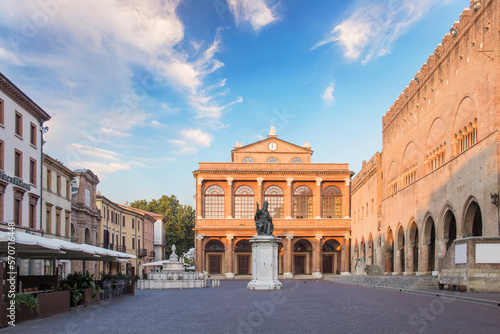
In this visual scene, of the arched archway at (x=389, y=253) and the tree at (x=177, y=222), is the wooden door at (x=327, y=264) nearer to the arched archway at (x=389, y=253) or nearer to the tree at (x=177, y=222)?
the arched archway at (x=389, y=253)

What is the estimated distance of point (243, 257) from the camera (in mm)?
65250

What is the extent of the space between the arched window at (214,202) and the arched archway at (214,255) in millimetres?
3642

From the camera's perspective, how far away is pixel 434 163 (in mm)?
36125

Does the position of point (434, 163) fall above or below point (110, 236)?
above

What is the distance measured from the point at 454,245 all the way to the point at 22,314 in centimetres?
1722

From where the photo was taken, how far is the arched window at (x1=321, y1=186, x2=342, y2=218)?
64000mm

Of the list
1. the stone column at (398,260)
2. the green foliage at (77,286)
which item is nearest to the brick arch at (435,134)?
the stone column at (398,260)

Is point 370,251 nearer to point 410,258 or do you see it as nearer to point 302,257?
point 302,257

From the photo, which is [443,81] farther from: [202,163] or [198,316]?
[202,163]

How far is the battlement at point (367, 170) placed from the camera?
5300 cm

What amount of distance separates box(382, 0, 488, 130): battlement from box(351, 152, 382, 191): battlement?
4.13 metres

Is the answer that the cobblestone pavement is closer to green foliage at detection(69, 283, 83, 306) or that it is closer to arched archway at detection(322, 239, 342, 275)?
green foliage at detection(69, 283, 83, 306)

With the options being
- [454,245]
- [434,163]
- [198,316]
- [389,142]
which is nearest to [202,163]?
[389,142]

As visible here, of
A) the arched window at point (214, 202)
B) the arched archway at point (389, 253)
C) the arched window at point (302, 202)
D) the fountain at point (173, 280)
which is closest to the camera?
the fountain at point (173, 280)
